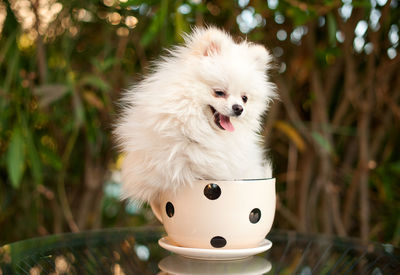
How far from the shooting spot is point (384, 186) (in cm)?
120

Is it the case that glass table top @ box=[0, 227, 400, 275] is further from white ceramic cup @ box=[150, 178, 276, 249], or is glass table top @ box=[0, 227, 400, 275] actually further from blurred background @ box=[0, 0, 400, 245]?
blurred background @ box=[0, 0, 400, 245]

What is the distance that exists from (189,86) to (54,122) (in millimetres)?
748

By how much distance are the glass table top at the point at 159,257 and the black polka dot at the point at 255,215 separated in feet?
0.26

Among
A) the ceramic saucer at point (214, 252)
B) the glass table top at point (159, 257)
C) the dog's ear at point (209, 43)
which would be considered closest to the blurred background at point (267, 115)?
the glass table top at point (159, 257)

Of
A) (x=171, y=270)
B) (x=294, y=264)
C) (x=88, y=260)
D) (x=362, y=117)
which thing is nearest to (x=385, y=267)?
(x=294, y=264)

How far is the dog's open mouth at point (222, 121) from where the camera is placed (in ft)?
1.85

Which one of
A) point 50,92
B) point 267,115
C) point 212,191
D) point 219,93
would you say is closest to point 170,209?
point 212,191

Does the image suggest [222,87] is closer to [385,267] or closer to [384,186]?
[385,267]

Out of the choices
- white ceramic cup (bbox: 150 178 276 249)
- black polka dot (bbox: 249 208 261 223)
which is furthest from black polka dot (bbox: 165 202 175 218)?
black polka dot (bbox: 249 208 261 223)

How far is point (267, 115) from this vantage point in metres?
1.20

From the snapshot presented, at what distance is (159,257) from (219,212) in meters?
0.22

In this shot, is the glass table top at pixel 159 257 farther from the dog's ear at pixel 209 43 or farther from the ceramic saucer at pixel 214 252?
the dog's ear at pixel 209 43

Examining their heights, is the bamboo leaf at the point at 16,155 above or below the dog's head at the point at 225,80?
below

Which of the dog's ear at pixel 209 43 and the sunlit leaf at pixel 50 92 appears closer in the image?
the dog's ear at pixel 209 43
